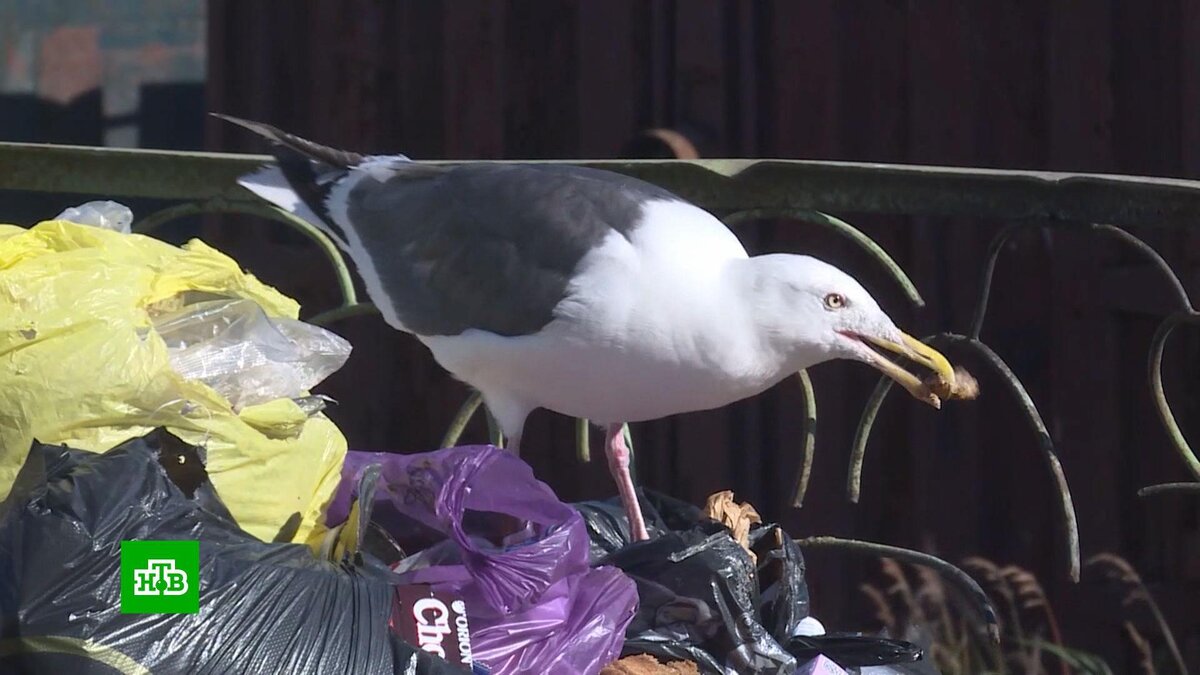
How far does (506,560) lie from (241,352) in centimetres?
46

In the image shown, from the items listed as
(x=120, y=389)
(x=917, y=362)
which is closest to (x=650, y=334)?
(x=917, y=362)

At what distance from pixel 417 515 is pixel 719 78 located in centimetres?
263

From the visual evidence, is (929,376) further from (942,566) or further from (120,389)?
(120,389)

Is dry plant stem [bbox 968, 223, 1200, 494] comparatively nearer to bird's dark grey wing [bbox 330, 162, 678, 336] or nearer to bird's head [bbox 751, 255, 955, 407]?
bird's head [bbox 751, 255, 955, 407]

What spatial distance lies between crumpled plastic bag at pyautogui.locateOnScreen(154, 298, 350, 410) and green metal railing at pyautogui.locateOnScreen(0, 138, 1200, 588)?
0.39 m

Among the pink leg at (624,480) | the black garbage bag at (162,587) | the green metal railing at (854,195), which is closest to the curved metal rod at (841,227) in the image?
the green metal railing at (854,195)

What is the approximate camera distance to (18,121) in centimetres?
632

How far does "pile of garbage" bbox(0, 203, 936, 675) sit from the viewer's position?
1.60 meters

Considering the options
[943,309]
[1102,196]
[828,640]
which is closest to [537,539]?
[828,640]

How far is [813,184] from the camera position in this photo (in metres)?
2.29

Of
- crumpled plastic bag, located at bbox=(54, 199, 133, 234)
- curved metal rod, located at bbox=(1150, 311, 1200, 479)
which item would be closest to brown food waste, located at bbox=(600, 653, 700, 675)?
curved metal rod, located at bbox=(1150, 311, 1200, 479)

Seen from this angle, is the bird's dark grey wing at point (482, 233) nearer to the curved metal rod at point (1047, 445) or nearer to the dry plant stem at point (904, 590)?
the curved metal rod at point (1047, 445)

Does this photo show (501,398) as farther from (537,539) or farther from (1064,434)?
(1064,434)

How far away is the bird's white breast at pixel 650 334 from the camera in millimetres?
2377
